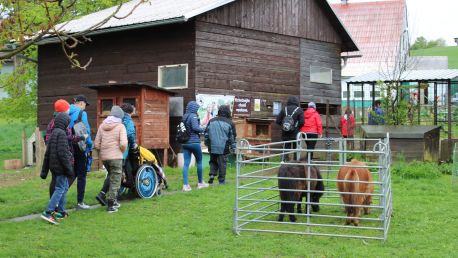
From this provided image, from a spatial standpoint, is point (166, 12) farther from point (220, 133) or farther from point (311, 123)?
point (220, 133)

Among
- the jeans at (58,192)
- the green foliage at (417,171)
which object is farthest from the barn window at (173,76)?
the jeans at (58,192)

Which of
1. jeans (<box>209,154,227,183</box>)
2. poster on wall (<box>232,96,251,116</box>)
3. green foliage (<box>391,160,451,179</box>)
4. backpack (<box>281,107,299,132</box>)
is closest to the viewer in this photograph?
jeans (<box>209,154,227,183</box>)

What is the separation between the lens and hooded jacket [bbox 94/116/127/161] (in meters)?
10.8

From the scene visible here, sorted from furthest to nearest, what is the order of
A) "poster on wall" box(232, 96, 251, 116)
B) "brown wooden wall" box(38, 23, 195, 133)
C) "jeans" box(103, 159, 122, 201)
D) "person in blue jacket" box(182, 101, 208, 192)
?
"poster on wall" box(232, 96, 251, 116) < "brown wooden wall" box(38, 23, 195, 133) < "person in blue jacket" box(182, 101, 208, 192) < "jeans" box(103, 159, 122, 201)

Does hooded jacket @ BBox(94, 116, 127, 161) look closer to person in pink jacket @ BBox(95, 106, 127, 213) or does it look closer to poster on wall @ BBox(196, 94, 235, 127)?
person in pink jacket @ BBox(95, 106, 127, 213)

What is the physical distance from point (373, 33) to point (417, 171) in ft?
116

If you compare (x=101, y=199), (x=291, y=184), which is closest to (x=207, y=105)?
(x=101, y=199)

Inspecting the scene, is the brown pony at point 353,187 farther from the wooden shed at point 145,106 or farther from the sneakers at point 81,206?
the wooden shed at point 145,106

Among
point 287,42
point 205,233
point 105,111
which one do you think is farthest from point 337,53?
point 205,233

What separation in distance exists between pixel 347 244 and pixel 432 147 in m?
10.4

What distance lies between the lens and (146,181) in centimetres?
1209

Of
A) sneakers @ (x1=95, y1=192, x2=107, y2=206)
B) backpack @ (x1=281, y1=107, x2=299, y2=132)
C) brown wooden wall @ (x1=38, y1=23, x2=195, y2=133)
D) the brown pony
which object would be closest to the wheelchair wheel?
sneakers @ (x1=95, y1=192, x2=107, y2=206)

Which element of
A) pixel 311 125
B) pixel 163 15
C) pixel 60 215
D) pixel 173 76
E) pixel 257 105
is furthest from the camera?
pixel 257 105

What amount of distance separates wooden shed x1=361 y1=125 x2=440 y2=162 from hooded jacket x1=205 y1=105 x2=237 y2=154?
5453mm
